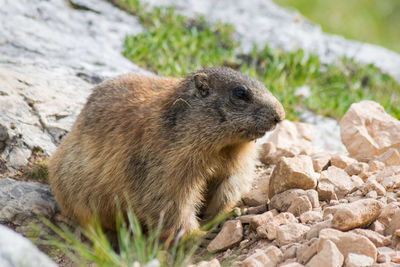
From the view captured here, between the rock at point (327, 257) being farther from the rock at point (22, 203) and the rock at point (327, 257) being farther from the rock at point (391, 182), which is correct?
the rock at point (22, 203)

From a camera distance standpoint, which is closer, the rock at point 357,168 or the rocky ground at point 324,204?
→ the rocky ground at point 324,204

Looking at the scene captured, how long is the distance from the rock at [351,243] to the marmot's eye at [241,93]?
143 cm

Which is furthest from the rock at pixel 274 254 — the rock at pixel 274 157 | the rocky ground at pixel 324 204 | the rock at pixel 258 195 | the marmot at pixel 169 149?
the rock at pixel 274 157

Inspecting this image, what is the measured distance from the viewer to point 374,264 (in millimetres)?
3285

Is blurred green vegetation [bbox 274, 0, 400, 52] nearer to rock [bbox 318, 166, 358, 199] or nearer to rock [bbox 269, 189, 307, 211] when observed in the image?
rock [bbox 318, 166, 358, 199]

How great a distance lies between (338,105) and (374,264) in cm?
416

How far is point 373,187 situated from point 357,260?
1180 mm

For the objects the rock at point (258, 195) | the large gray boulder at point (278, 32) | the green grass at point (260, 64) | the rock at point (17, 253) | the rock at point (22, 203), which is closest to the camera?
the rock at point (17, 253)

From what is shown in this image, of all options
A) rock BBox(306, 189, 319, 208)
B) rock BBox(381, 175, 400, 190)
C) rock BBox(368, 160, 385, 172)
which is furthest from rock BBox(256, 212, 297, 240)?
rock BBox(368, 160, 385, 172)

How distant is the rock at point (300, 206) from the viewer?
4289mm

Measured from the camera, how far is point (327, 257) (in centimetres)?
326

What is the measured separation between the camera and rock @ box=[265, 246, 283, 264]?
3597 millimetres

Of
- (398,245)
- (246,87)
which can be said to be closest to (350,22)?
(246,87)

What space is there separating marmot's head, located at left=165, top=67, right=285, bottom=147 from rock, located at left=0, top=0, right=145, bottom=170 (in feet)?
5.96
